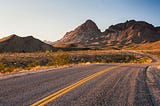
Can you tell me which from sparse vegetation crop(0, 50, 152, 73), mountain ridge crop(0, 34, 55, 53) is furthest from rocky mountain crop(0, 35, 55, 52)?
sparse vegetation crop(0, 50, 152, 73)

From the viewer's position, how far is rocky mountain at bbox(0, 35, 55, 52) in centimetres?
11559

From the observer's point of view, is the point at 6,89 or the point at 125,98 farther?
the point at 6,89

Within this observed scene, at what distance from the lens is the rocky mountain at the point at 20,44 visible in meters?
116

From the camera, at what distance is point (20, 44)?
120 metres

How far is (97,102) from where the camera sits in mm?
7555

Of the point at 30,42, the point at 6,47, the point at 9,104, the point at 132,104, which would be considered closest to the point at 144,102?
the point at 132,104

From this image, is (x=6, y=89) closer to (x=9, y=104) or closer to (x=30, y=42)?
(x=9, y=104)

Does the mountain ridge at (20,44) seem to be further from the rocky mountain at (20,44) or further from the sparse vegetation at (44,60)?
the sparse vegetation at (44,60)

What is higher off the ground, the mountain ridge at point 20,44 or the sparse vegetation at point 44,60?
the mountain ridge at point 20,44

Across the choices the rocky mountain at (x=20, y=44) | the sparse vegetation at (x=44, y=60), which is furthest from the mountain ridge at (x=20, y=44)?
the sparse vegetation at (x=44, y=60)

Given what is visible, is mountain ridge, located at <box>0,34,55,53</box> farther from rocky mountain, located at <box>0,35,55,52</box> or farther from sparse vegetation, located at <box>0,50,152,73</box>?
sparse vegetation, located at <box>0,50,152,73</box>

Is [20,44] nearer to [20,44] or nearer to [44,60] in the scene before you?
[20,44]

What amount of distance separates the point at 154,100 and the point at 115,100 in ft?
4.38

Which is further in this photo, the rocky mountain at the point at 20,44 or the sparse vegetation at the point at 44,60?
the rocky mountain at the point at 20,44
